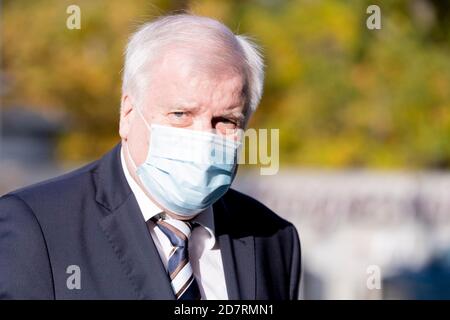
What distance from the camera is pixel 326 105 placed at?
67.2 feet

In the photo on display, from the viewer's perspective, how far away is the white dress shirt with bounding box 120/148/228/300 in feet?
9.36

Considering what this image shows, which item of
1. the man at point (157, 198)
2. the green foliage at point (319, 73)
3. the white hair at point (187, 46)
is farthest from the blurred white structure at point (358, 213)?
the white hair at point (187, 46)

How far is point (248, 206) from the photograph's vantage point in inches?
126

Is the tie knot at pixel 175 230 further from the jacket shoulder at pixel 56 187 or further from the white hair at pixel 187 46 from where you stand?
the white hair at pixel 187 46

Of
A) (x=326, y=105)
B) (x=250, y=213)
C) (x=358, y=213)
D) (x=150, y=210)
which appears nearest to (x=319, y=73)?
(x=326, y=105)

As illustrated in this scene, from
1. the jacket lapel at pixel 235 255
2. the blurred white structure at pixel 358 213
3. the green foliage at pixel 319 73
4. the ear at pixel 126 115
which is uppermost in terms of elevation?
the ear at pixel 126 115

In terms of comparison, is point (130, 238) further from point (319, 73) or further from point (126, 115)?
point (319, 73)

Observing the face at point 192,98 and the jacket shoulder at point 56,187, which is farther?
the jacket shoulder at point 56,187

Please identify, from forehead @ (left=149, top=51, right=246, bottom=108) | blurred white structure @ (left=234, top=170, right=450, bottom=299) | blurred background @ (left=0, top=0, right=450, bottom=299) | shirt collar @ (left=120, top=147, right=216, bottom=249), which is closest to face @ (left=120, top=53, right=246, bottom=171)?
forehead @ (left=149, top=51, right=246, bottom=108)

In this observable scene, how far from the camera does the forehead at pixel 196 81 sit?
2660 mm

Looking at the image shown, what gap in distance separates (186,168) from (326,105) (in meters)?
17.8

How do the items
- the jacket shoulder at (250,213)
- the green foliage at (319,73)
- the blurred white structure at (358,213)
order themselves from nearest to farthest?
1. the jacket shoulder at (250,213)
2. the blurred white structure at (358,213)
3. the green foliage at (319,73)

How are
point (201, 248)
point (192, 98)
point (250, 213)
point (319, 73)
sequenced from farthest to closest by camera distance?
point (319, 73)
point (250, 213)
point (201, 248)
point (192, 98)
